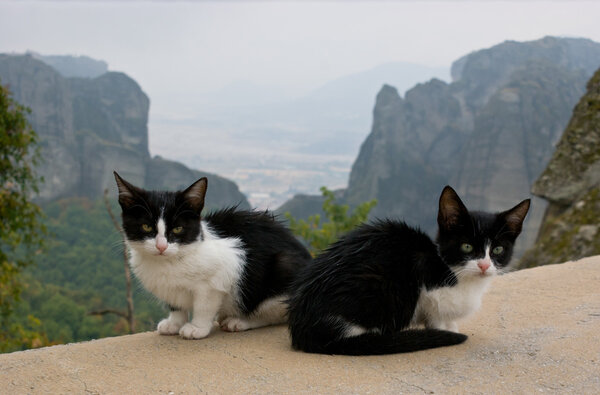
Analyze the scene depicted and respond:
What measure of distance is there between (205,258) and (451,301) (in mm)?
1552

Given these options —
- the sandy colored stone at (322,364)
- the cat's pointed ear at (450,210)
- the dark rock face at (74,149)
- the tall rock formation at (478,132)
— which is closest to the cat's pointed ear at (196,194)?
the sandy colored stone at (322,364)

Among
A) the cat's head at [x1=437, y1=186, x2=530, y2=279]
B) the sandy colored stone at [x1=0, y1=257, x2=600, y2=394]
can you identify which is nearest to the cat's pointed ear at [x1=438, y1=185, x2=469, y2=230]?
the cat's head at [x1=437, y1=186, x2=530, y2=279]

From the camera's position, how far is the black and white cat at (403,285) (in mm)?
3018

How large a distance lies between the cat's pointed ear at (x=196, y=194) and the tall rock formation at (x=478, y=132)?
1740 inches

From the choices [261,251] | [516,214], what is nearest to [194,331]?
[261,251]

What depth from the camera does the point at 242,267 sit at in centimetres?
362

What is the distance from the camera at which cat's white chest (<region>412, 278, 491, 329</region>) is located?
3104 mm

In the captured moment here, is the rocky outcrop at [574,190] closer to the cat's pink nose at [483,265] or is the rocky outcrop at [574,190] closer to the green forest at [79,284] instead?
the cat's pink nose at [483,265]

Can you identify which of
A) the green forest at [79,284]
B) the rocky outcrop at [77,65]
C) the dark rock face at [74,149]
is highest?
the rocky outcrop at [77,65]

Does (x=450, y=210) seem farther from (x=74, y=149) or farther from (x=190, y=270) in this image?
(x=74, y=149)

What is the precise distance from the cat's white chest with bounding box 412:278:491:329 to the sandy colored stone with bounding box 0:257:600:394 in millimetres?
203

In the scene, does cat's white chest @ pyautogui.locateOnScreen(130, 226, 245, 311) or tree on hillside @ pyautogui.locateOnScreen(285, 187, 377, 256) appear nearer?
cat's white chest @ pyautogui.locateOnScreen(130, 226, 245, 311)

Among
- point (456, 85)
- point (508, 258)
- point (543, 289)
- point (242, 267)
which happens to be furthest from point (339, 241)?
point (456, 85)

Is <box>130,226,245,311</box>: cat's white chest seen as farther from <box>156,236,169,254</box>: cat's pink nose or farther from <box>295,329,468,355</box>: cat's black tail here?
<box>295,329,468,355</box>: cat's black tail
